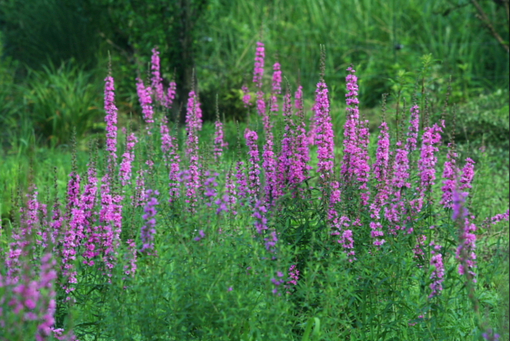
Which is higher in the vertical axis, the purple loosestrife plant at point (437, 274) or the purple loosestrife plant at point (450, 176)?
the purple loosestrife plant at point (450, 176)

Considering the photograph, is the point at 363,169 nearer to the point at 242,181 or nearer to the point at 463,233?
the point at 242,181

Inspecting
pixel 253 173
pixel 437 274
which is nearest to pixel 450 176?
pixel 437 274

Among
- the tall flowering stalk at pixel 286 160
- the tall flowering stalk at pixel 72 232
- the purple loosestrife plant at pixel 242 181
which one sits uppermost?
the tall flowering stalk at pixel 286 160

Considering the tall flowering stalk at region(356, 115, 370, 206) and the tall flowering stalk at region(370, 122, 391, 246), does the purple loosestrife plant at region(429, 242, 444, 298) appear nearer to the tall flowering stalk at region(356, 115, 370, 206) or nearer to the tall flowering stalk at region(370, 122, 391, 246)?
the tall flowering stalk at region(370, 122, 391, 246)

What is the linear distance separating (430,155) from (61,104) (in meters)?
7.19

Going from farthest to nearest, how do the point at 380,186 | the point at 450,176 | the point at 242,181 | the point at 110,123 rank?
the point at 110,123 → the point at 242,181 → the point at 380,186 → the point at 450,176

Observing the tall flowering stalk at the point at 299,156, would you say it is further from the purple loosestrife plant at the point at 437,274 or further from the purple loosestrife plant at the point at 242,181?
the purple loosestrife plant at the point at 437,274

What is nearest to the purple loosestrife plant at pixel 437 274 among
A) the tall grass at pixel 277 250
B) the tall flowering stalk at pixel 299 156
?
the tall grass at pixel 277 250

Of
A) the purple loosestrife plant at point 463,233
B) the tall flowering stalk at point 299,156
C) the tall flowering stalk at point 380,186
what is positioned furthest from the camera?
the tall flowering stalk at point 299,156

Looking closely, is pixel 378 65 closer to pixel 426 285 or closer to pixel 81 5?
pixel 81 5

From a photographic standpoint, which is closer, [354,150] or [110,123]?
[354,150]

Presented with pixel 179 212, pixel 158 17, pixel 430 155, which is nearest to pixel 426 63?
pixel 430 155

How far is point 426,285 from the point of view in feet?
10.7

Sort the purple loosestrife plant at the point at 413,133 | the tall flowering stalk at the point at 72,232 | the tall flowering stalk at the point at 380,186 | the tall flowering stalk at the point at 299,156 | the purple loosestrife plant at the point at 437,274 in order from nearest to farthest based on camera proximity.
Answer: the purple loosestrife plant at the point at 437,274
the tall flowering stalk at the point at 72,232
the tall flowering stalk at the point at 380,186
the tall flowering stalk at the point at 299,156
the purple loosestrife plant at the point at 413,133
